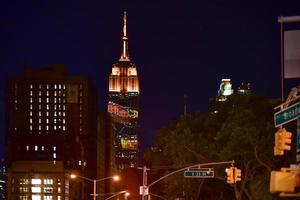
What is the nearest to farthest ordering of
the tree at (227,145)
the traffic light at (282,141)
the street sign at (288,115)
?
the street sign at (288,115), the traffic light at (282,141), the tree at (227,145)

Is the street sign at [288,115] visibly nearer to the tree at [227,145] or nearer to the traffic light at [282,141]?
the traffic light at [282,141]

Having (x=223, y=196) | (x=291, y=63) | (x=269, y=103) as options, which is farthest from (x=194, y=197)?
(x=291, y=63)

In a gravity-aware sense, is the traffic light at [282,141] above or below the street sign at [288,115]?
below

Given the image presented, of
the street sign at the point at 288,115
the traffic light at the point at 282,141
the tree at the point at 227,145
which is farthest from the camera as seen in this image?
the tree at the point at 227,145

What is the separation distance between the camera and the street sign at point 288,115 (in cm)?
2062

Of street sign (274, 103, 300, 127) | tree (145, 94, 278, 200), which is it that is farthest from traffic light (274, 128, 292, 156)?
tree (145, 94, 278, 200)

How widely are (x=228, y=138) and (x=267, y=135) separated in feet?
12.6

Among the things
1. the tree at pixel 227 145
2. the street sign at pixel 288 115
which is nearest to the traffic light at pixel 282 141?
the street sign at pixel 288 115

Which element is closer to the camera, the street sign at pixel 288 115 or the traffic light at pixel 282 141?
the street sign at pixel 288 115

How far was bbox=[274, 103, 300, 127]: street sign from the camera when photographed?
812 inches

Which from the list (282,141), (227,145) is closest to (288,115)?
(282,141)

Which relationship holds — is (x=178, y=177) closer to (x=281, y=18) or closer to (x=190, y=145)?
(x=190, y=145)

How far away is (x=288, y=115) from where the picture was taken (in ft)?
69.5

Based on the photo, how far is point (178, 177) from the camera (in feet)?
250
